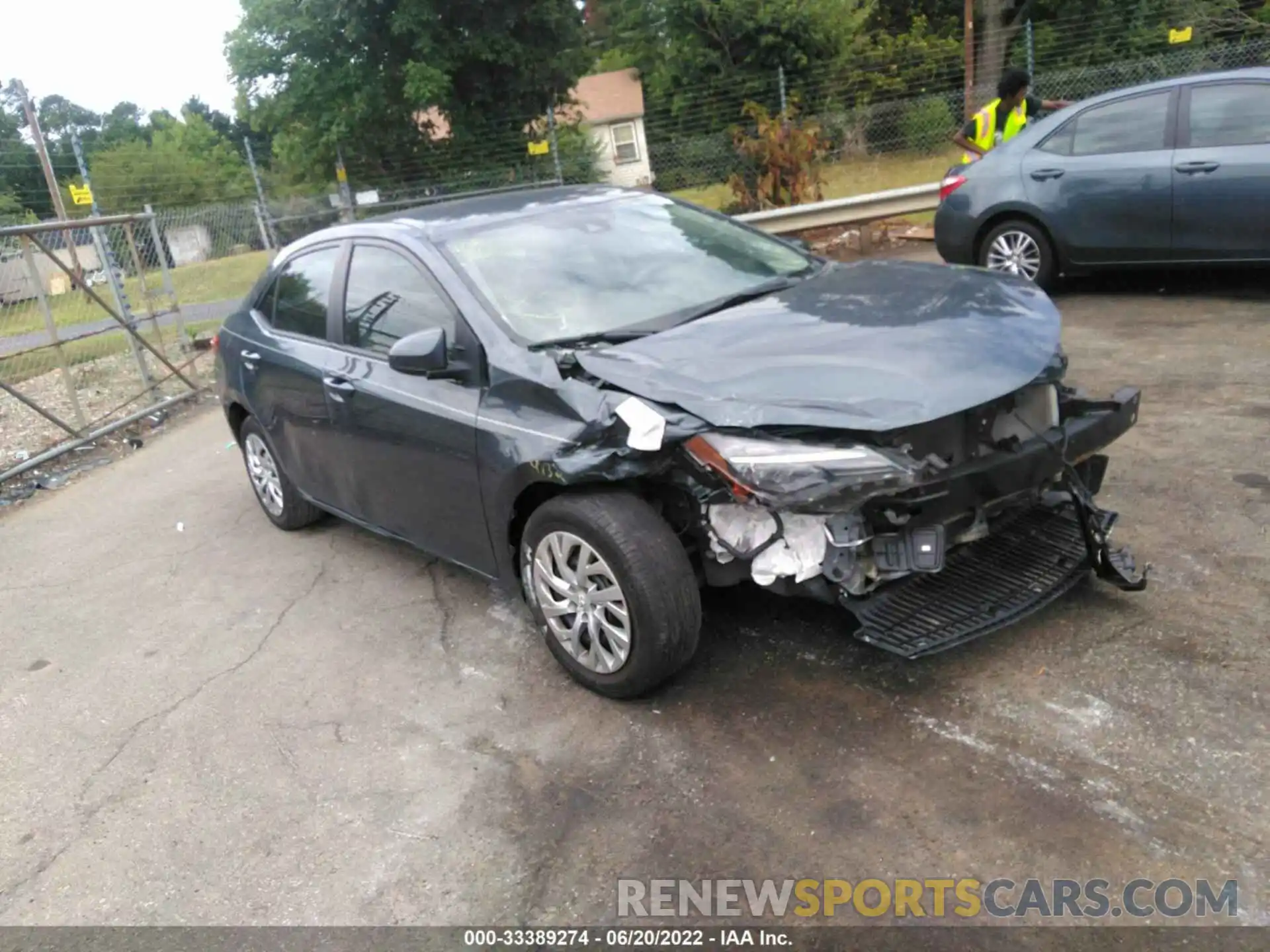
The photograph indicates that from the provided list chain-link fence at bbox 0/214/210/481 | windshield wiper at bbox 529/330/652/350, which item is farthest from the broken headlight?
chain-link fence at bbox 0/214/210/481

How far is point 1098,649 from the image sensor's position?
3.37 m

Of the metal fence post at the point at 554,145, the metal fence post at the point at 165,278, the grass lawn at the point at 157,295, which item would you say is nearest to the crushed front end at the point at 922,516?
the grass lawn at the point at 157,295

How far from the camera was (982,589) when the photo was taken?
339 centimetres

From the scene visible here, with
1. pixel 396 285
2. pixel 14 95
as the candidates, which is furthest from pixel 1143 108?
pixel 14 95

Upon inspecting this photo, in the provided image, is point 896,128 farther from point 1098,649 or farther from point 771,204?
point 1098,649

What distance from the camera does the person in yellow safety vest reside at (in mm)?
8469

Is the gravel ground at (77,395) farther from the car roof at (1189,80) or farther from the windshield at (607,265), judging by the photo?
the car roof at (1189,80)

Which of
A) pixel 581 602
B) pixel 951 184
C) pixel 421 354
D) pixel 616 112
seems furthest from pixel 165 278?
pixel 616 112

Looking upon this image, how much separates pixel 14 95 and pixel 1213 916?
53.0 feet

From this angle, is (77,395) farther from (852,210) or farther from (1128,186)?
(1128,186)

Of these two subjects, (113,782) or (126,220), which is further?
(126,220)

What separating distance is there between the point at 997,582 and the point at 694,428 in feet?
3.98

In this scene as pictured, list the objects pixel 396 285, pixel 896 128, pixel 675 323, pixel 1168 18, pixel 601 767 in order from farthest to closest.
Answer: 1. pixel 1168 18
2. pixel 896 128
3. pixel 396 285
4. pixel 675 323
5. pixel 601 767

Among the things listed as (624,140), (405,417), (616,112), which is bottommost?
(405,417)
